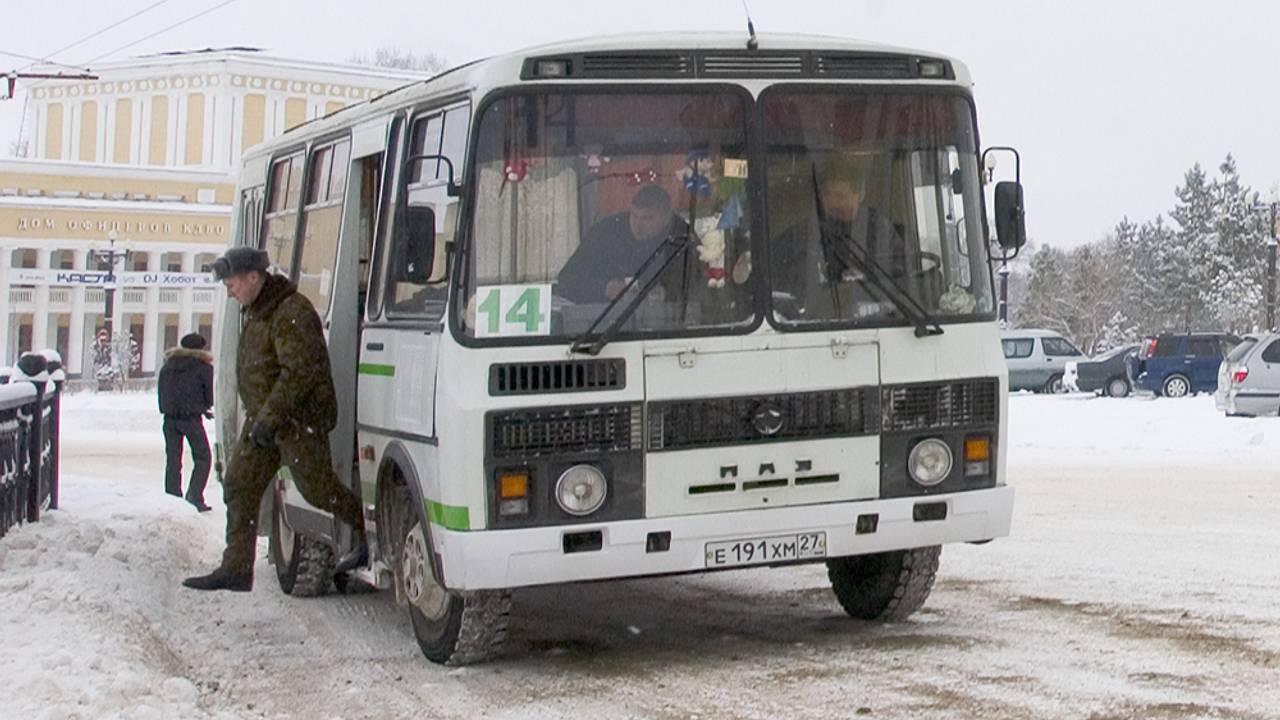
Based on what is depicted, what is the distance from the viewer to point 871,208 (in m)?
9.09

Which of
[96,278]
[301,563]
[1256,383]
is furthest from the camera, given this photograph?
[96,278]

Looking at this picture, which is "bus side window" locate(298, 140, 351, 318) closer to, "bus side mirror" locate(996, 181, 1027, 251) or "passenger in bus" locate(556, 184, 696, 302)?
"passenger in bus" locate(556, 184, 696, 302)

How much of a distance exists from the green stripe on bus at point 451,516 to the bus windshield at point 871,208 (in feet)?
5.20

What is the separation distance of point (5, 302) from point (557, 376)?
314 ft

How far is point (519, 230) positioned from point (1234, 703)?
3451 millimetres

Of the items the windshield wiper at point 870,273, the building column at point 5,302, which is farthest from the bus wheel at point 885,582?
the building column at point 5,302

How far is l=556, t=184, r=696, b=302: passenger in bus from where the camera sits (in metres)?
8.66

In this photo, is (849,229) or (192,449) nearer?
(849,229)

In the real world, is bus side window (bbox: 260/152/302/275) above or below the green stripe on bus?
above

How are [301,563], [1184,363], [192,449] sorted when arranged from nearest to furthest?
[301,563] < [192,449] < [1184,363]

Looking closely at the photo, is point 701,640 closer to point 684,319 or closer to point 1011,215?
point 684,319

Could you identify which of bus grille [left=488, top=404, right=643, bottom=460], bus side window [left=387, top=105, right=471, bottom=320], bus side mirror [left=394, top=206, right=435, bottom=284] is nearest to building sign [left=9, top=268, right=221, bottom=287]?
bus side window [left=387, top=105, right=471, bottom=320]

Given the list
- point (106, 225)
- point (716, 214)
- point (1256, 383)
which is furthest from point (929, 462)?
point (106, 225)

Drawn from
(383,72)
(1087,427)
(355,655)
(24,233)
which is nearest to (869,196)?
(355,655)
